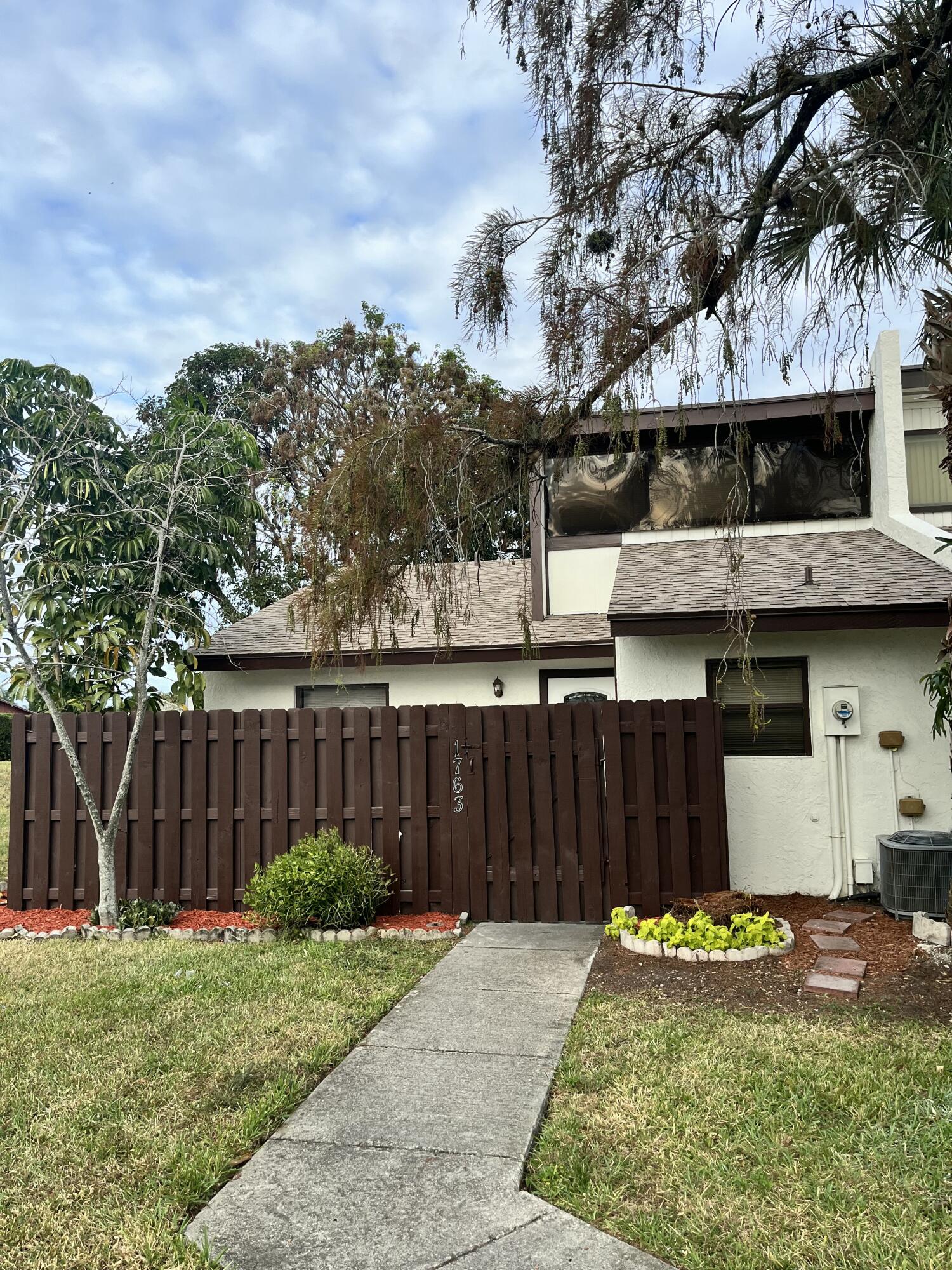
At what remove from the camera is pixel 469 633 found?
1062cm

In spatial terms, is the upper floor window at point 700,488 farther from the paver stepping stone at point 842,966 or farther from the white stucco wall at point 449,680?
the paver stepping stone at point 842,966

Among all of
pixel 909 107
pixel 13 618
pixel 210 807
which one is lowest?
pixel 210 807

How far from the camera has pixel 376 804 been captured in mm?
7539

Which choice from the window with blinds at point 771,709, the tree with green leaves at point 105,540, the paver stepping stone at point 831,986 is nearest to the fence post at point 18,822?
the tree with green leaves at point 105,540

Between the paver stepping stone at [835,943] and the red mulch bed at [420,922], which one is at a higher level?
the paver stepping stone at [835,943]

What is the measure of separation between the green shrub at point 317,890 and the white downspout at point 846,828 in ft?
13.3

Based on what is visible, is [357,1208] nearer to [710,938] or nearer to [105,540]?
[710,938]

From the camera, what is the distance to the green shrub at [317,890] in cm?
666

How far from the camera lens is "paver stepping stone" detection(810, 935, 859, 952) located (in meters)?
5.91

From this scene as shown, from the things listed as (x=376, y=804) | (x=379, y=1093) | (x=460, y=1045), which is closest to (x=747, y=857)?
(x=376, y=804)

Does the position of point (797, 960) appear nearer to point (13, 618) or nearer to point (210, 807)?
point (210, 807)

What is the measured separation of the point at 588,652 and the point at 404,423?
17.0 ft

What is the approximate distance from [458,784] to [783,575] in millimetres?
3759

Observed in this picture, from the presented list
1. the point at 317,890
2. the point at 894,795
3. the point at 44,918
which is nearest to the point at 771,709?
the point at 894,795
